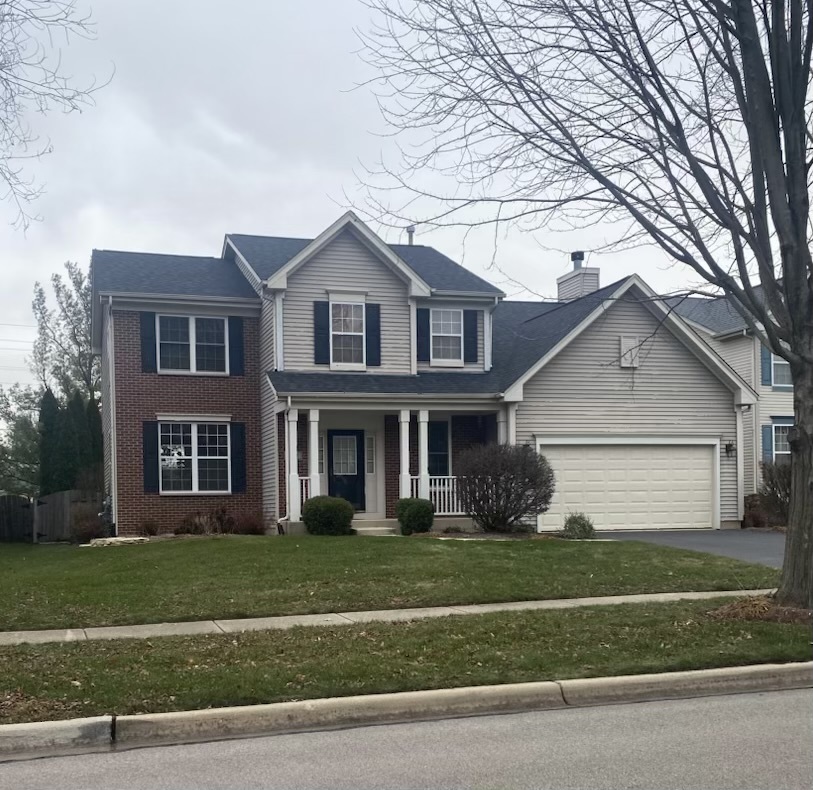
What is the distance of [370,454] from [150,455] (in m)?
5.10

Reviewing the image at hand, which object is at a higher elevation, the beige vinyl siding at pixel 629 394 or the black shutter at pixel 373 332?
the black shutter at pixel 373 332

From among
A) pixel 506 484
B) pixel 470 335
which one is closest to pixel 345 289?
pixel 470 335

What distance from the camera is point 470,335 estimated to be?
2308 centimetres

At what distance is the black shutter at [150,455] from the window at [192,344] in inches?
55.4

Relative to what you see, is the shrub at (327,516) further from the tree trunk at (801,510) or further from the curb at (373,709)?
the curb at (373,709)

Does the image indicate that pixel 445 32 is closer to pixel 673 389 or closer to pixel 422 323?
pixel 422 323

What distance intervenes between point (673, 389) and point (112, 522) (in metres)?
13.8

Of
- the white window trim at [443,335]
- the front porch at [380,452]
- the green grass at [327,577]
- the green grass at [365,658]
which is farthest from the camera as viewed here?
the white window trim at [443,335]

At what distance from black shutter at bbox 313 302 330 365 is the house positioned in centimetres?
3

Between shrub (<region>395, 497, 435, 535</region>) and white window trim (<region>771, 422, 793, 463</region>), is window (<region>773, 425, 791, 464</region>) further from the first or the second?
shrub (<region>395, 497, 435, 535</region>)

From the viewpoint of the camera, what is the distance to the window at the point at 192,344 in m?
21.6

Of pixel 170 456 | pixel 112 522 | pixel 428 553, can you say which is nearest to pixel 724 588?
pixel 428 553

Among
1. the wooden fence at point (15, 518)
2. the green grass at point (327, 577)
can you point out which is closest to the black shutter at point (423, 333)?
the green grass at point (327, 577)

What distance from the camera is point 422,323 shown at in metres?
22.7
